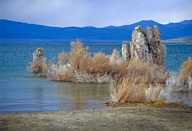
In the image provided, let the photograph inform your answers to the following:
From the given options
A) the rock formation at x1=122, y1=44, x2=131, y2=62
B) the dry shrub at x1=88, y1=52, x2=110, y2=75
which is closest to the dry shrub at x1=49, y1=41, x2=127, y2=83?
the dry shrub at x1=88, y1=52, x2=110, y2=75

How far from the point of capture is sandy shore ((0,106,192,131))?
19.2 feet

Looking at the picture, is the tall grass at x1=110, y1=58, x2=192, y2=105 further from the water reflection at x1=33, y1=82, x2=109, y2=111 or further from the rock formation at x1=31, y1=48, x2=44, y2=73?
the rock formation at x1=31, y1=48, x2=44, y2=73

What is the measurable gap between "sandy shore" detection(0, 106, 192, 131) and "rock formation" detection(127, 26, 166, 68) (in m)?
9.02

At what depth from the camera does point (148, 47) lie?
663 inches

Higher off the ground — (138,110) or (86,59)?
(86,59)

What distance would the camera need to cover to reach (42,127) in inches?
228

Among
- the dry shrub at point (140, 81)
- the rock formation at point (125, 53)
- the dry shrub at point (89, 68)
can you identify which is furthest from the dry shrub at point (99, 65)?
the rock formation at point (125, 53)

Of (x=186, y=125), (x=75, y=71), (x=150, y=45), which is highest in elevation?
(x=150, y=45)

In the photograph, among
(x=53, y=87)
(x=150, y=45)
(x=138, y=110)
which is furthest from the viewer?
(x=150, y=45)

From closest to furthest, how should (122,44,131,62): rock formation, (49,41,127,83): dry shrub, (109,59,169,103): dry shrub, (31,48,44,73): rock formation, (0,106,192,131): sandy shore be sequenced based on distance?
(0,106,192,131): sandy shore
(109,59,169,103): dry shrub
(49,41,127,83): dry shrub
(122,44,131,62): rock formation
(31,48,44,73): rock formation

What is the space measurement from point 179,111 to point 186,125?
150 cm

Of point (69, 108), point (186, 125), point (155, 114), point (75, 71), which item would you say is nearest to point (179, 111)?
point (155, 114)

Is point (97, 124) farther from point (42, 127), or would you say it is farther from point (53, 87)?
point (53, 87)

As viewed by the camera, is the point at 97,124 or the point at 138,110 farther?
the point at 138,110
